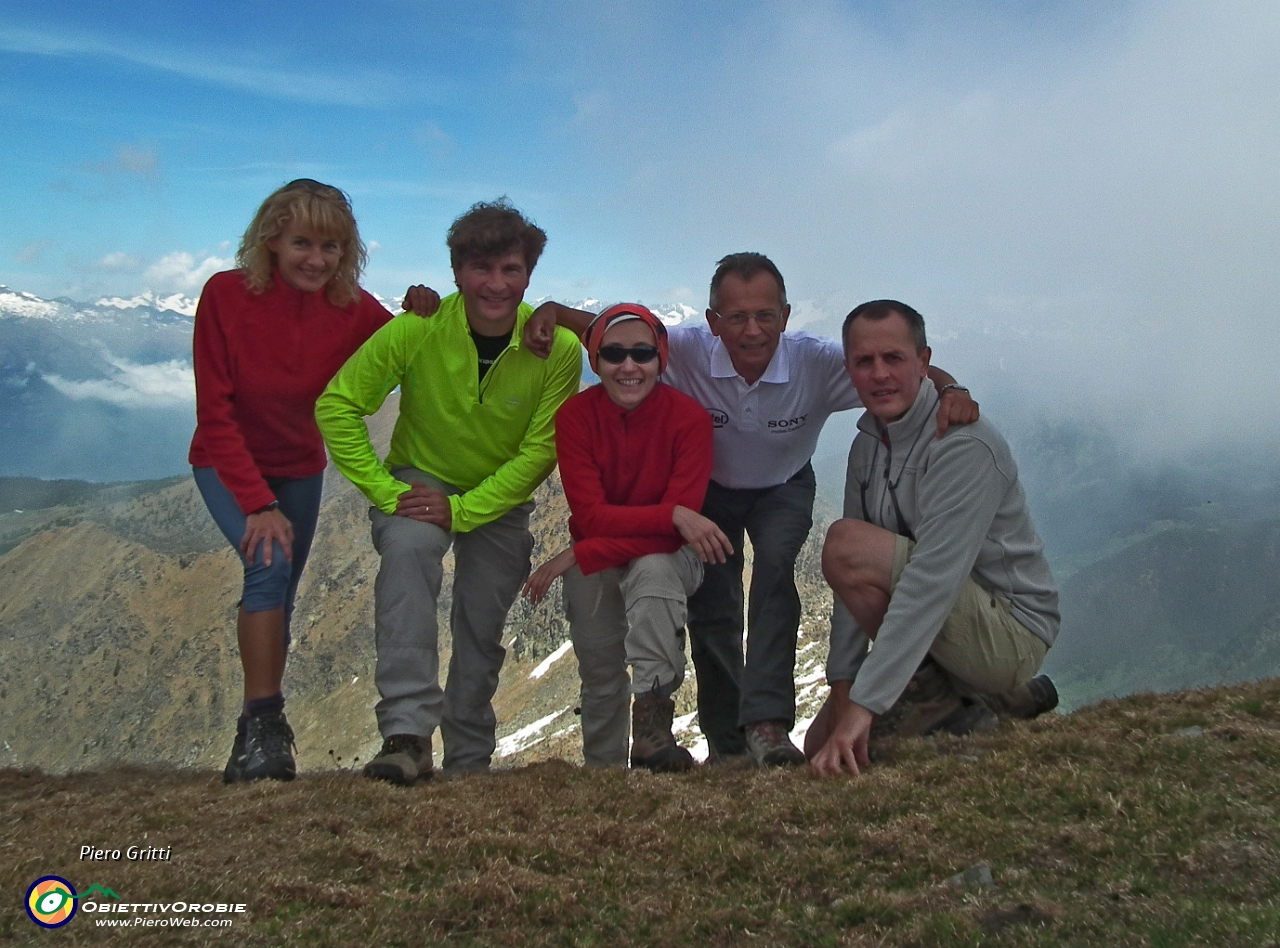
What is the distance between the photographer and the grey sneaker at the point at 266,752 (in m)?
8.30

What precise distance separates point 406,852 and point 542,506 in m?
171

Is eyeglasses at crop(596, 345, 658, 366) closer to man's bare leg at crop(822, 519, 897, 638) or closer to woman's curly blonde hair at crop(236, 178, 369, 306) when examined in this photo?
man's bare leg at crop(822, 519, 897, 638)

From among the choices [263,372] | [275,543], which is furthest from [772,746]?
[263,372]

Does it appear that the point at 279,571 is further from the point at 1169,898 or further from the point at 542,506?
the point at 542,506

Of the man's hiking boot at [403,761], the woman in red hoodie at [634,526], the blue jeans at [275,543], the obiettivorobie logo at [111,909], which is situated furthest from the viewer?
the blue jeans at [275,543]

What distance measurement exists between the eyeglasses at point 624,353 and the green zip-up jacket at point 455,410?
3.11 ft

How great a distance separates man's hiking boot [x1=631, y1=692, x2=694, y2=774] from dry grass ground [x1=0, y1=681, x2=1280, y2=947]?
0.44 meters

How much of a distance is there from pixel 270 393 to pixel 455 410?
1778 millimetres

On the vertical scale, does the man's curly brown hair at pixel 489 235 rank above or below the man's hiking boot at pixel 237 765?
above

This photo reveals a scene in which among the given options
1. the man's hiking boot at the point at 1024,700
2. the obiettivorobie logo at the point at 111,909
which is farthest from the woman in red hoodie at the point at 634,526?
the obiettivorobie logo at the point at 111,909

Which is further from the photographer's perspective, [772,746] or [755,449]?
[755,449]

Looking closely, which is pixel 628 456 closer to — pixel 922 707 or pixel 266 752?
pixel 922 707

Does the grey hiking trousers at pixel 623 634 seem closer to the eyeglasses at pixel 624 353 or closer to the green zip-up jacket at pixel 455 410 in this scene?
the green zip-up jacket at pixel 455 410

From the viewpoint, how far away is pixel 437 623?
29.2ft
